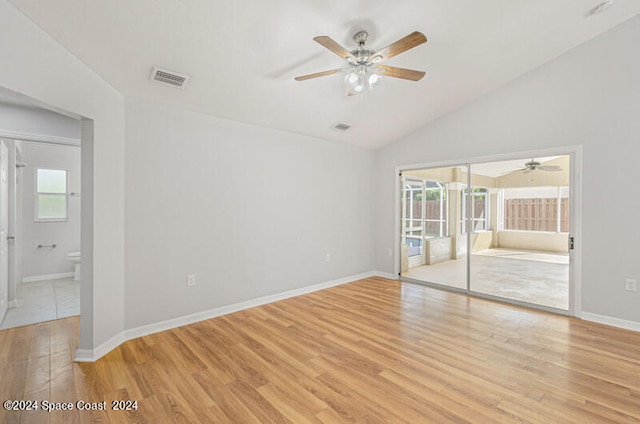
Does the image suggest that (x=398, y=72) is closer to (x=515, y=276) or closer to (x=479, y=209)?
(x=479, y=209)

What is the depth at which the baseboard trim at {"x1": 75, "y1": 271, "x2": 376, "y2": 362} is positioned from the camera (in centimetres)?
257

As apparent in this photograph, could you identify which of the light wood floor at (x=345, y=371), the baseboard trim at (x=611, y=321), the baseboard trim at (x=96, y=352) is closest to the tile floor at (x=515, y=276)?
the baseboard trim at (x=611, y=321)

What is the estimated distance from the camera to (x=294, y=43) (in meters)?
2.75

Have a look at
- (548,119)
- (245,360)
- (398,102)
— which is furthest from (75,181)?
(548,119)

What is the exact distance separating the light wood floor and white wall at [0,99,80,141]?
2.40m

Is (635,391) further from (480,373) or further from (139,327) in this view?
(139,327)

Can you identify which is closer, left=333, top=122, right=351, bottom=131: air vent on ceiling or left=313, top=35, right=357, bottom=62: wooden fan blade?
left=313, top=35, right=357, bottom=62: wooden fan blade

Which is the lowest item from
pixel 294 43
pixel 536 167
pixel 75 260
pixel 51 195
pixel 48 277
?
pixel 48 277

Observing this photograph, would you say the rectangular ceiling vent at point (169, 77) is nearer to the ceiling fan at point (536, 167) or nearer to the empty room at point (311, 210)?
the empty room at point (311, 210)

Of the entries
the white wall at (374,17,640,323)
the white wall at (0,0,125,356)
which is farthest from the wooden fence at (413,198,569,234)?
the white wall at (0,0,125,356)

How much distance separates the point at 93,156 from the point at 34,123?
2126mm

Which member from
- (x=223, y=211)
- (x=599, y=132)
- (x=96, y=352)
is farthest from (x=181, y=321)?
(x=599, y=132)

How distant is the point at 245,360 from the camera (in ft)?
8.55

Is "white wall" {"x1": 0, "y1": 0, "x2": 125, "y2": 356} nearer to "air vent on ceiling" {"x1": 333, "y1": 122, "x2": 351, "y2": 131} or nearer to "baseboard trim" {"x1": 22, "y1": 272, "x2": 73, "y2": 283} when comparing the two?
"air vent on ceiling" {"x1": 333, "y1": 122, "x2": 351, "y2": 131}
